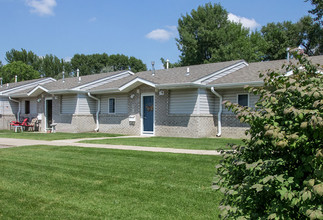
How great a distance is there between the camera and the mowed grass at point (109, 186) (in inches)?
201

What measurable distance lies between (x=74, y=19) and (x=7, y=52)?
52.5 m

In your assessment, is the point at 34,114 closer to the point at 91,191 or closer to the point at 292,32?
the point at 91,191

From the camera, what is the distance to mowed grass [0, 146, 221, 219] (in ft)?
16.8

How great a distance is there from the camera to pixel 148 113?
63.0ft

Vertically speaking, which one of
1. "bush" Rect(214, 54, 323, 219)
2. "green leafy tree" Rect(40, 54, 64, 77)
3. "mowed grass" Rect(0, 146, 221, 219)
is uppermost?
"green leafy tree" Rect(40, 54, 64, 77)

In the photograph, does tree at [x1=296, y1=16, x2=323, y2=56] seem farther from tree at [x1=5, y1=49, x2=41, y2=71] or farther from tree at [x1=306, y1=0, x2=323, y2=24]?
tree at [x1=5, y1=49, x2=41, y2=71]

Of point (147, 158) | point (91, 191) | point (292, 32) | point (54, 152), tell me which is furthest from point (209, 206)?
point (292, 32)

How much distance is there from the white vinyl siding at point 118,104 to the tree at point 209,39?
2061cm

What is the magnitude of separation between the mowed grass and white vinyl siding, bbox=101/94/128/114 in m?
10.2

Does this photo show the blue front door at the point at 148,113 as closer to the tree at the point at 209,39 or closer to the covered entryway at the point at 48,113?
the covered entryway at the point at 48,113

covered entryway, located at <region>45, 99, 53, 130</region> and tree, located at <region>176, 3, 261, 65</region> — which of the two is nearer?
covered entryway, located at <region>45, 99, 53, 130</region>

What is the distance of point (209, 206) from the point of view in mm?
5266

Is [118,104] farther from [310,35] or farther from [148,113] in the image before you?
[310,35]

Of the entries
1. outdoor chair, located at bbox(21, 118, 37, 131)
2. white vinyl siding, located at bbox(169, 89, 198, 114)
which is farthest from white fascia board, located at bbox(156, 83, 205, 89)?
outdoor chair, located at bbox(21, 118, 37, 131)
